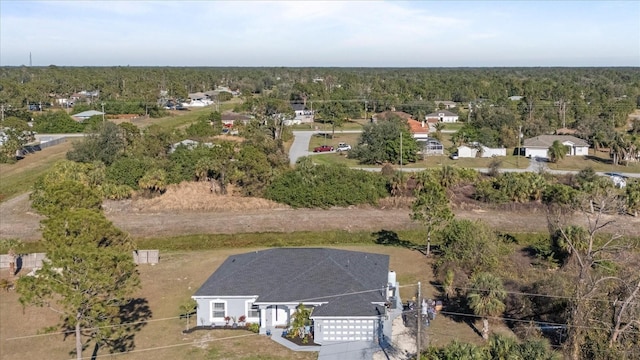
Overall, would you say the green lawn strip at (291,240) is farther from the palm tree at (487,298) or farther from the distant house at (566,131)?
the distant house at (566,131)

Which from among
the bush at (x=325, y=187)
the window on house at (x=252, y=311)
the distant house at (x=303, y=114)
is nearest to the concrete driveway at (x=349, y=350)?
the window on house at (x=252, y=311)

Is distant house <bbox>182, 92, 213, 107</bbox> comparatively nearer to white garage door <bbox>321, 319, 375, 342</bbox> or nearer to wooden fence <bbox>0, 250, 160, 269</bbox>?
wooden fence <bbox>0, 250, 160, 269</bbox>

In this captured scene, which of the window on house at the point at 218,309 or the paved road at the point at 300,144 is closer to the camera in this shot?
the window on house at the point at 218,309

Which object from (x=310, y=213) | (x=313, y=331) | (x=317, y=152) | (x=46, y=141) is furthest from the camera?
(x=46, y=141)

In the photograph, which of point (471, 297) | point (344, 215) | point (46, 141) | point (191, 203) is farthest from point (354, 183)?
point (46, 141)

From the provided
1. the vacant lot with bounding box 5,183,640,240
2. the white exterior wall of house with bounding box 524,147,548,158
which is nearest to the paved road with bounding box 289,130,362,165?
the vacant lot with bounding box 5,183,640,240

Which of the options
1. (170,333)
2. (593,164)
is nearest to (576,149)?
(593,164)

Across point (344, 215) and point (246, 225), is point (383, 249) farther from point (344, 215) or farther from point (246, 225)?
point (246, 225)
